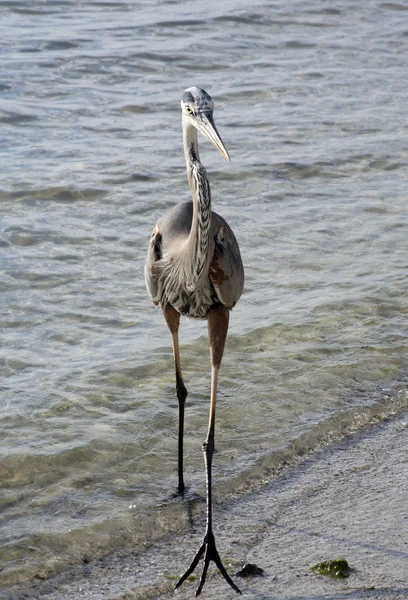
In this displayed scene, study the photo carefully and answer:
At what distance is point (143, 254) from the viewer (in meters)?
7.82

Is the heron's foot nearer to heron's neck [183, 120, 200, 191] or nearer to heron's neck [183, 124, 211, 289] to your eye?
heron's neck [183, 124, 211, 289]

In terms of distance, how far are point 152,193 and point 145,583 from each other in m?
5.56

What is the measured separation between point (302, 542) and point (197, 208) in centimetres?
154

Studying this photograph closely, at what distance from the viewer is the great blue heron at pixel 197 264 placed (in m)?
4.29

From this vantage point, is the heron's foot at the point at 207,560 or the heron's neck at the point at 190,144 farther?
the heron's neck at the point at 190,144

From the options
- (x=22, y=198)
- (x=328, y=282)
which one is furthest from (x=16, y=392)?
(x=22, y=198)

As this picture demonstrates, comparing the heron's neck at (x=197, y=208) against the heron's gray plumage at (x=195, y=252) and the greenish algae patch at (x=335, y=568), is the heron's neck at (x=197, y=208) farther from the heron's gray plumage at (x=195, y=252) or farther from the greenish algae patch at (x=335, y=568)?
the greenish algae patch at (x=335, y=568)

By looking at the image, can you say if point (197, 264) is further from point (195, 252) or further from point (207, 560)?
point (207, 560)

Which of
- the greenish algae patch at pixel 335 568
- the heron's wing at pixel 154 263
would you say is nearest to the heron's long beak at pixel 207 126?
the heron's wing at pixel 154 263

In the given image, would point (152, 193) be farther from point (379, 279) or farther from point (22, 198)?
point (379, 279)

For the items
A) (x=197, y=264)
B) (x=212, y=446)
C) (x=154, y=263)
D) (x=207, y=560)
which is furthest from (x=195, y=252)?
(x=207, y=560)

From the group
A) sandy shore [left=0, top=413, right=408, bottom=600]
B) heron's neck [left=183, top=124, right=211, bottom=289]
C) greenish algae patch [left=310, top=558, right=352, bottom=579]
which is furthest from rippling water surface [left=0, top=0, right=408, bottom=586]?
heron's neck [left=183, top=124, right=211, bottom=289]

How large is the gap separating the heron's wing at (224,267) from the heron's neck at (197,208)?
0.14 meters

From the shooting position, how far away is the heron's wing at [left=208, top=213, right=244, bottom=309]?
4652mm
